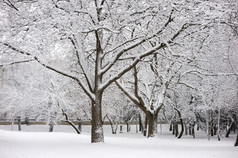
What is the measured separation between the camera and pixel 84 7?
38.3 ft

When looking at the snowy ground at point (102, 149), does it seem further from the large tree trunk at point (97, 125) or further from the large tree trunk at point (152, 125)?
the large tree trunk at point (152, 125)

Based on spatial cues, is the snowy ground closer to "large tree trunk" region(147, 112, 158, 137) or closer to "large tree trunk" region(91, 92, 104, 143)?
"large tree trunk" region(91, 92, 104, 143)

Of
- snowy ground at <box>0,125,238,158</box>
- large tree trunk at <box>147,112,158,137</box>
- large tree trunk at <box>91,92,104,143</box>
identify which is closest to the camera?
snowy ground at <box>0,125,238,158</box>

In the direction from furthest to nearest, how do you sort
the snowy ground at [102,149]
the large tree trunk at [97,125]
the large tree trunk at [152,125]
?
the large tree trunk at [152,125], the large tree trunk at [97,125], the snowy ground at [102,149]

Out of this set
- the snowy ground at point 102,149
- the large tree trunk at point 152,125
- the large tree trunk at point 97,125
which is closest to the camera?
the snowy ground at point 102,149

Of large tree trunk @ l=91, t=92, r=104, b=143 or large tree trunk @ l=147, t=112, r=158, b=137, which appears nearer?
large tree trunk @ l=91, t=92, r=104, b=143

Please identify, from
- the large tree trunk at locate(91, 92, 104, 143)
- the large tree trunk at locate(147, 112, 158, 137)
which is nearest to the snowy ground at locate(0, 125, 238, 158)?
the large tree trunk at locate(91, 92, 104, 143)

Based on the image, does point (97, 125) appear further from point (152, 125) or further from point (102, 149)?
point (152, 125)

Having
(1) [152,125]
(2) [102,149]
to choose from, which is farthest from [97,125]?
(1) [152,125]

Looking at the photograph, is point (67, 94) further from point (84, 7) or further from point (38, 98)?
point (84, 7)

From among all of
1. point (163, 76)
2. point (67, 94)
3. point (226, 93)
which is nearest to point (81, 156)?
point (163, 76)

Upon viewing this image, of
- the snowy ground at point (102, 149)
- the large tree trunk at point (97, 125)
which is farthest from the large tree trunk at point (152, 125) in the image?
the large tree trunk at point (97, 125)

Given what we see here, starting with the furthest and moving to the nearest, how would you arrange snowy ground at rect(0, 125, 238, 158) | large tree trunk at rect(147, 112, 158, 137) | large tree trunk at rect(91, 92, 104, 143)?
1. large tree trunk at rect(147, 112, 158, 137)
2. large tree trunk at rect(91, 92, 104, 143)
3. snowy ground at rect(0, 125, 238, 158)

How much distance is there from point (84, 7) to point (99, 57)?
2460 mm
